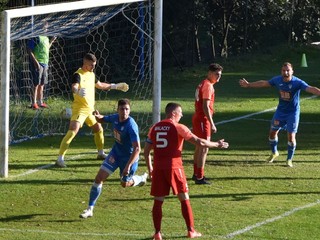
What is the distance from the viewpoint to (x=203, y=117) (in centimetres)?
1644

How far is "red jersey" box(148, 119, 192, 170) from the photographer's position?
12742 millimetres

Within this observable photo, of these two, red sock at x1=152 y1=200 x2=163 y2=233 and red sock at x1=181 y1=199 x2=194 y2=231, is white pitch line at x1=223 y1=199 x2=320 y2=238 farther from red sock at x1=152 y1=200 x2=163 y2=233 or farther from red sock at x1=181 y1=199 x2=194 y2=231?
red sock at x1=152 y1=200 x2=163 y2=233

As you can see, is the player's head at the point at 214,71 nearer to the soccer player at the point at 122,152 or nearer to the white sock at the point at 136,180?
the soccer player at the point at 122,152

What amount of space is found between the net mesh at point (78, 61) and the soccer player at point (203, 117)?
3.08 meters

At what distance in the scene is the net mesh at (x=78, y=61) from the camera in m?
21.0

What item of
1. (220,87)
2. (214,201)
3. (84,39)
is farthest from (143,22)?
(214,201)

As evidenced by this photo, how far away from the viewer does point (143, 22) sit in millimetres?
23797

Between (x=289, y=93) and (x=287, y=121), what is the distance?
524mm

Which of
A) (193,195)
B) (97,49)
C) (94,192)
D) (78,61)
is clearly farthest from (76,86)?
(97,49)

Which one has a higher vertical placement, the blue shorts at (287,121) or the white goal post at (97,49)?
the white goal post at (97,49)

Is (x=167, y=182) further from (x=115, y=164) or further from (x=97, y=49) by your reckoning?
(x=97, y=49)

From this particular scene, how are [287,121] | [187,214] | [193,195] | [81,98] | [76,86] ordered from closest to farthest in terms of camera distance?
[187,214]
[193,195]
[76,86]
[81,98]
[287,121]

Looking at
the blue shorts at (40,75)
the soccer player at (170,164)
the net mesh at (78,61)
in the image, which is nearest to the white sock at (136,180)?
the soccer player at (170,164)

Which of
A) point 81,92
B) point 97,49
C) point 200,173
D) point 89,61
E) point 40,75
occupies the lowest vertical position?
point 200,173
